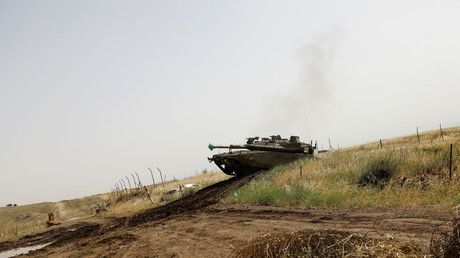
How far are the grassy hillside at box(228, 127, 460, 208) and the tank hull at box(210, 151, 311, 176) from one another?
205cm

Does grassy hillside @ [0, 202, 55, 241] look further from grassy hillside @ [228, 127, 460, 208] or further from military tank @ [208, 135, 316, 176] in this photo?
grassy hillside @ [228, 127, 460, 208]

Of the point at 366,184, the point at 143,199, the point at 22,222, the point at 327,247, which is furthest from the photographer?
the point at 22,222

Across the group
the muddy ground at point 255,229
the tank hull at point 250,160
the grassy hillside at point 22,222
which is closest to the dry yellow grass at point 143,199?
the tank hull at point 250,160

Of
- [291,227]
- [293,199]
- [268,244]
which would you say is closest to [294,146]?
[293,199]

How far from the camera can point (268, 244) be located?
321 centimetres

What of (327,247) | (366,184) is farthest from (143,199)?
(327,247)

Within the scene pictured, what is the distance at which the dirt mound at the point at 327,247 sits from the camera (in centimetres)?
268

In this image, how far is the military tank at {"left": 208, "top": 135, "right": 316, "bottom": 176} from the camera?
57.0ft

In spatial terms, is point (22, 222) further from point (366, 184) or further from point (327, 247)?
point (327, 247)

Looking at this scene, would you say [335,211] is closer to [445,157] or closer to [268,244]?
[268,244]

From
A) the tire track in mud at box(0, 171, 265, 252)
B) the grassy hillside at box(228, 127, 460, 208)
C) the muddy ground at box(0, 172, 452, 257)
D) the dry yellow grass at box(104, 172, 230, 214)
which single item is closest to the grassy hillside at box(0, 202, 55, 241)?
the dry yellow grass at box(104, 172, 230, 214)

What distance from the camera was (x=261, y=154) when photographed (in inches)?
688

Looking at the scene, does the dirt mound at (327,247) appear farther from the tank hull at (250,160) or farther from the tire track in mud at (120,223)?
the tank hull at (250,160)

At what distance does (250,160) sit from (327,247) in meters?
14.4
